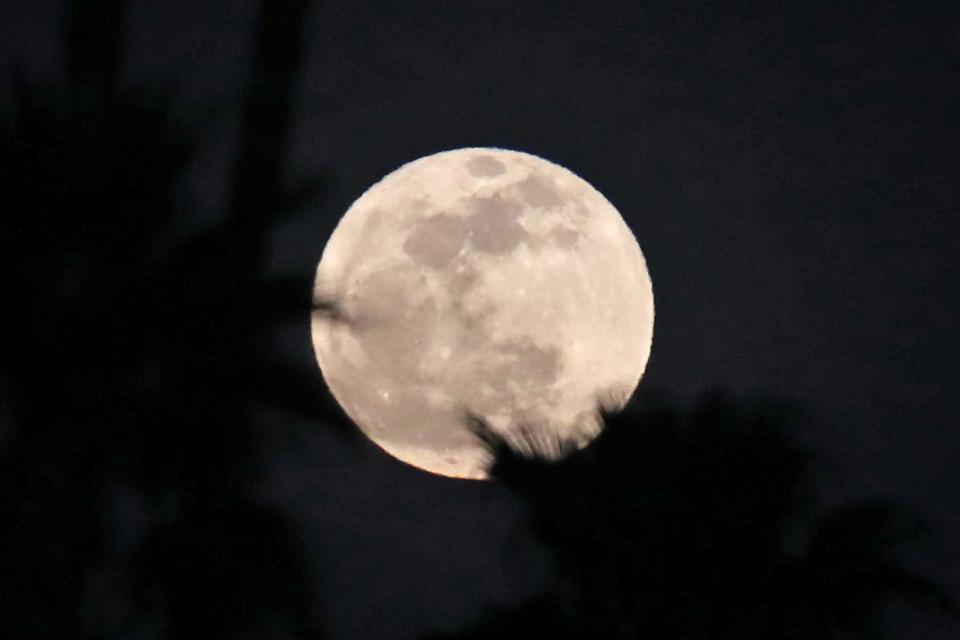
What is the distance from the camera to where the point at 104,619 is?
9.00m

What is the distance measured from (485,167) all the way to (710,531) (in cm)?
361

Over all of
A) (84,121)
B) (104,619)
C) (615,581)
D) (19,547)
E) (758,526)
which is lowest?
(104,619)

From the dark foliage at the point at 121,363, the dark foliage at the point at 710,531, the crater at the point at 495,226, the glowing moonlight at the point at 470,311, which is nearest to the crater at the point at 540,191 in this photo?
the glowing moonlight at the point at 470,311

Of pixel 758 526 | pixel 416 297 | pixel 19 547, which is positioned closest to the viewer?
pixel 758 526

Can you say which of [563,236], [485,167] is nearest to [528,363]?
[563,236]

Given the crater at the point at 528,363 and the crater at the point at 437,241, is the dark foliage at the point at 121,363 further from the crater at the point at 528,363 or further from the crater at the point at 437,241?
the crater at the point at 528,363

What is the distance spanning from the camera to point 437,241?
9.27m

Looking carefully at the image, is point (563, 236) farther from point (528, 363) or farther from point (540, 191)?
point (528, 363)

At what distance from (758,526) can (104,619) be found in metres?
4.89

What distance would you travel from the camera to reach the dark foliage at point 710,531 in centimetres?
791

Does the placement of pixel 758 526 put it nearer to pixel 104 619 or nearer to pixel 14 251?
pixel 104 619

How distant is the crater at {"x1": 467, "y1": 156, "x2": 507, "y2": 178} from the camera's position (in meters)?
9.77

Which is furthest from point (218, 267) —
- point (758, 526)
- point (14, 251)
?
point (758, 526)

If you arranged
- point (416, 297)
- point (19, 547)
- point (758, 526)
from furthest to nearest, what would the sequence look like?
1. point (416, 297)
2. point (19, 547)
3. point (758, 526)
